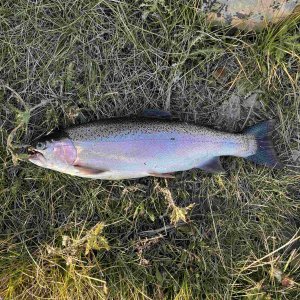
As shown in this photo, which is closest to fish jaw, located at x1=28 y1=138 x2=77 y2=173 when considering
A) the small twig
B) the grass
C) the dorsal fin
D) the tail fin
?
the grass

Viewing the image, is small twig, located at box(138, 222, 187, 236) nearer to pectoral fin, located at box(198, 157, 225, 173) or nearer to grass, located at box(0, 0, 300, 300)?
grass, located at box(0, 0, 300, 300)

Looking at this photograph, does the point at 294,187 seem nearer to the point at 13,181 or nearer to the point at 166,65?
the point at 166,65

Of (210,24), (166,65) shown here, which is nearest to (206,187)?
(166,65)

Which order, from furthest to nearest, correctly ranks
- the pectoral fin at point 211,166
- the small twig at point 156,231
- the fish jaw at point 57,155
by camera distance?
the small twig at point 156,231 → the pectoral fin at point 211,166 → the fish jaw at point 57,155

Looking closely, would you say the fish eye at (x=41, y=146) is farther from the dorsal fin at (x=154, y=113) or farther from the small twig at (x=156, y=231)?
the small twig at (x=156, y=231)

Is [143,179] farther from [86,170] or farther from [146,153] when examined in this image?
[86,170]

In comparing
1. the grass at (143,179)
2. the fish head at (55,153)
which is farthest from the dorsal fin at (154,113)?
the fish head at (55,153)

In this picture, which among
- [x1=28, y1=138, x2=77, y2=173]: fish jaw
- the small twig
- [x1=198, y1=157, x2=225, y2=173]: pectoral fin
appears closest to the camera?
[x1=28, y1=138, x2=77, y2=173]: fish jaw
